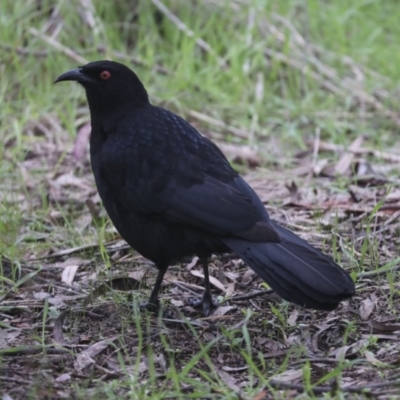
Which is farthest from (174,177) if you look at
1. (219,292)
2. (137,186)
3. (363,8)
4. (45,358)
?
→ (363,8)

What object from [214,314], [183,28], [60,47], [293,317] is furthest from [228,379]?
[183,28]

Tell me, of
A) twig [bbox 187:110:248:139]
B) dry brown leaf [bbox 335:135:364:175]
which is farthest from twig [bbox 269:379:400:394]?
twig [bbox 187:110:248:139]

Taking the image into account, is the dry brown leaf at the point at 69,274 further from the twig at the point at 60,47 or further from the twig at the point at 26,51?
the twig at the point at 26,51

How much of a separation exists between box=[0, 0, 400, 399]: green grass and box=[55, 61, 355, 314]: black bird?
1388 mm

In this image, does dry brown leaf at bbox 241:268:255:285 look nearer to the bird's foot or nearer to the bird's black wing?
the bird's foot

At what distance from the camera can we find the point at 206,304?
4562 mm

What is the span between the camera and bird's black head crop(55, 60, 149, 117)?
5039 millimetres

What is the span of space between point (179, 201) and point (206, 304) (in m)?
0.66

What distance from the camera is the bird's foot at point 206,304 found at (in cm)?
452

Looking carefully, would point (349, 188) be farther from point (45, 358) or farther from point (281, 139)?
point (45, 358)

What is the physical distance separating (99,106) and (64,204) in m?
1.63

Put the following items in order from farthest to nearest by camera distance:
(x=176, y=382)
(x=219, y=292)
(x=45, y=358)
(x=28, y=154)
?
1. (x=28, y=154)
2. (x=219, y=292)
3. (x=45, y=358)
4. (x=176, y=382)

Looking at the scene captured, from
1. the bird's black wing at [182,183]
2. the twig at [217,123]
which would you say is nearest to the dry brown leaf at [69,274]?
the bird's black wing at [182,183]

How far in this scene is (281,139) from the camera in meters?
7.94
